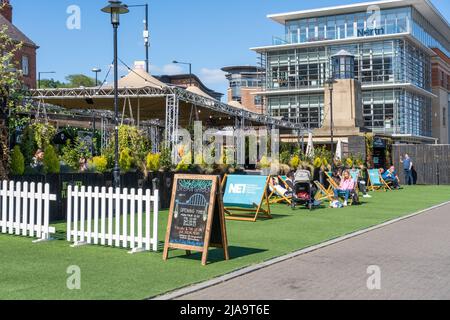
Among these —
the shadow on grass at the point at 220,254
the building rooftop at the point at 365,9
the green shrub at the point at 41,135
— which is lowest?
the shadow on grass at the point at 220,254

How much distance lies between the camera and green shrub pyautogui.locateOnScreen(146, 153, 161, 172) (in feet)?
52.0

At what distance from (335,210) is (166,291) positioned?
10789mm

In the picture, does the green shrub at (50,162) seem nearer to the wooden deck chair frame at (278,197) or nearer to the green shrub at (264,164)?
the wooden deck chair frame at (278,197)

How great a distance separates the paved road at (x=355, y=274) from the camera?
21.1ft

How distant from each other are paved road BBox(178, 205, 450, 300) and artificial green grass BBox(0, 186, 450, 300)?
546 mm

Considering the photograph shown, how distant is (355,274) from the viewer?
296 inches

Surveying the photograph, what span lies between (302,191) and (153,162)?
4.38m

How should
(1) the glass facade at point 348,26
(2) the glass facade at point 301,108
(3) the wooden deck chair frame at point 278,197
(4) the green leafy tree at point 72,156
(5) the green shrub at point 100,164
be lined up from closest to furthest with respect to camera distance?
(4) the green leafy tree at point 72,156 → (5) the green shrub at point 100,164 → (3) the wooden deck chair frame at point 278,197 → (1) the glass facade at point 348,26 → (2) the glass facade at point 301,108

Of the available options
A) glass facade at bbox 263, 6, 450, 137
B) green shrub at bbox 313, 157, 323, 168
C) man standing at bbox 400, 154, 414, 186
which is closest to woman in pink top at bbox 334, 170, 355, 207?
green shrub at bbox 313, 157, 323, 168

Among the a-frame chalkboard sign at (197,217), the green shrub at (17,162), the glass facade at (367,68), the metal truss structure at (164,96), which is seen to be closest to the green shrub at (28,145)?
the green shrub at (17,162)

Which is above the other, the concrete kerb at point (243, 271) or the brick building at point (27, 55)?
the brick building at point (27, 55)

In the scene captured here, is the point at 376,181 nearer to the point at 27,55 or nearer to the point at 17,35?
the point at 17,35

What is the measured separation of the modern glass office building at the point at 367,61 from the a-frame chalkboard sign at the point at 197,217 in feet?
147

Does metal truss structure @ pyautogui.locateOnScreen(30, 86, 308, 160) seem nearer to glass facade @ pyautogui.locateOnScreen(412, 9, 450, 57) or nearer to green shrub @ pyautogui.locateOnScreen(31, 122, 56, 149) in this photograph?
green shrub @ pyautogui.locateOnScreen(31, 122, 56, 149)
